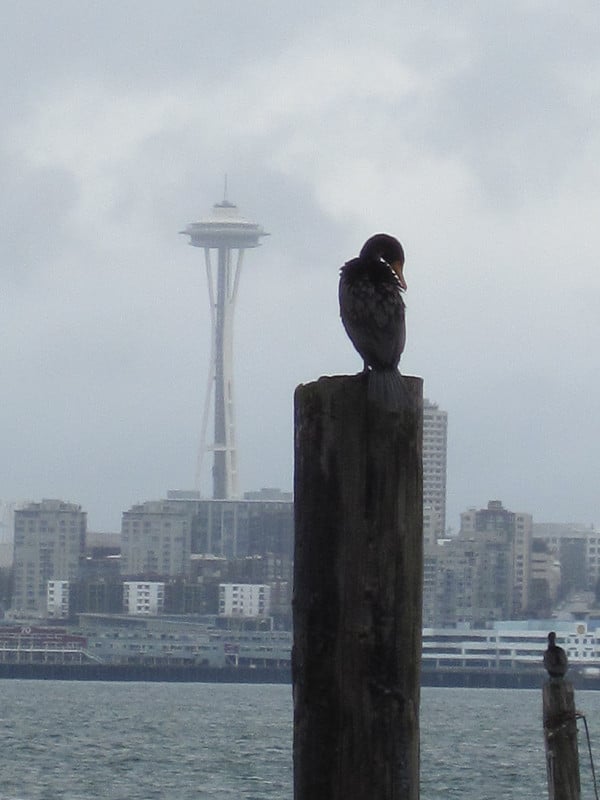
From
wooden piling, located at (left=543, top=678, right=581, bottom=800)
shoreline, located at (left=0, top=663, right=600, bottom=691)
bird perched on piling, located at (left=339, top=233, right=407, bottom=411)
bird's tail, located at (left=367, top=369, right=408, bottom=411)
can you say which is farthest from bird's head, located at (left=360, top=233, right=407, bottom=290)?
shoreline, located at (left=0, top=663, right=600, bottom=691)

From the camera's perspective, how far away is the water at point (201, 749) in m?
48.5

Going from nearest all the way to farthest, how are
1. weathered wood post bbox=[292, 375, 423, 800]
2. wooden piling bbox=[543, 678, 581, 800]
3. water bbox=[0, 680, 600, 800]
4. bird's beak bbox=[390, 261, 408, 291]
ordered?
1. weathered wood post bbox=[292, 375, 423, 800]
2. bird's beak bbox=[390, 261, 408, 291]
3. wooden piling bbox=[543, 678, 581, 800]
4. water bbox=[0, 680, 600, 800]

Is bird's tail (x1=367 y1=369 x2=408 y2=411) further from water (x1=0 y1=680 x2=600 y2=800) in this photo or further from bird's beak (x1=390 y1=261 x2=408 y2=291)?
water (x1=0 y1=680 x2=600 y2=800)

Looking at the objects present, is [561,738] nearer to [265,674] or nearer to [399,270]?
[399,270]

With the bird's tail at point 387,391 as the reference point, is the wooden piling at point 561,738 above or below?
below

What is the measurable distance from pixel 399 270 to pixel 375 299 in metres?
0.13

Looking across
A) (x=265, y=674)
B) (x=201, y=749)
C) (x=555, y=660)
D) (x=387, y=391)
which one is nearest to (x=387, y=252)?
(x=387, y=391)

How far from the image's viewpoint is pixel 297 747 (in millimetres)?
5781

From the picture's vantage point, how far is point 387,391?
5.81 meters

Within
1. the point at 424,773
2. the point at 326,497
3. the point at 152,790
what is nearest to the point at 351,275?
the point at 326,497

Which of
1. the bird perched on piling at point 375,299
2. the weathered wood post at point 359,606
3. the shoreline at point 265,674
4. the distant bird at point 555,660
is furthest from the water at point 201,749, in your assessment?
the shoreline at point 265,674

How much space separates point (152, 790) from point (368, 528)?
42.1m

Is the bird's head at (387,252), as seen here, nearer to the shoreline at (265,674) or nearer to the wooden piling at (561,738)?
the wooden piling at (561,738)

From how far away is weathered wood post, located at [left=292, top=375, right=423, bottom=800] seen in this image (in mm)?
5688
